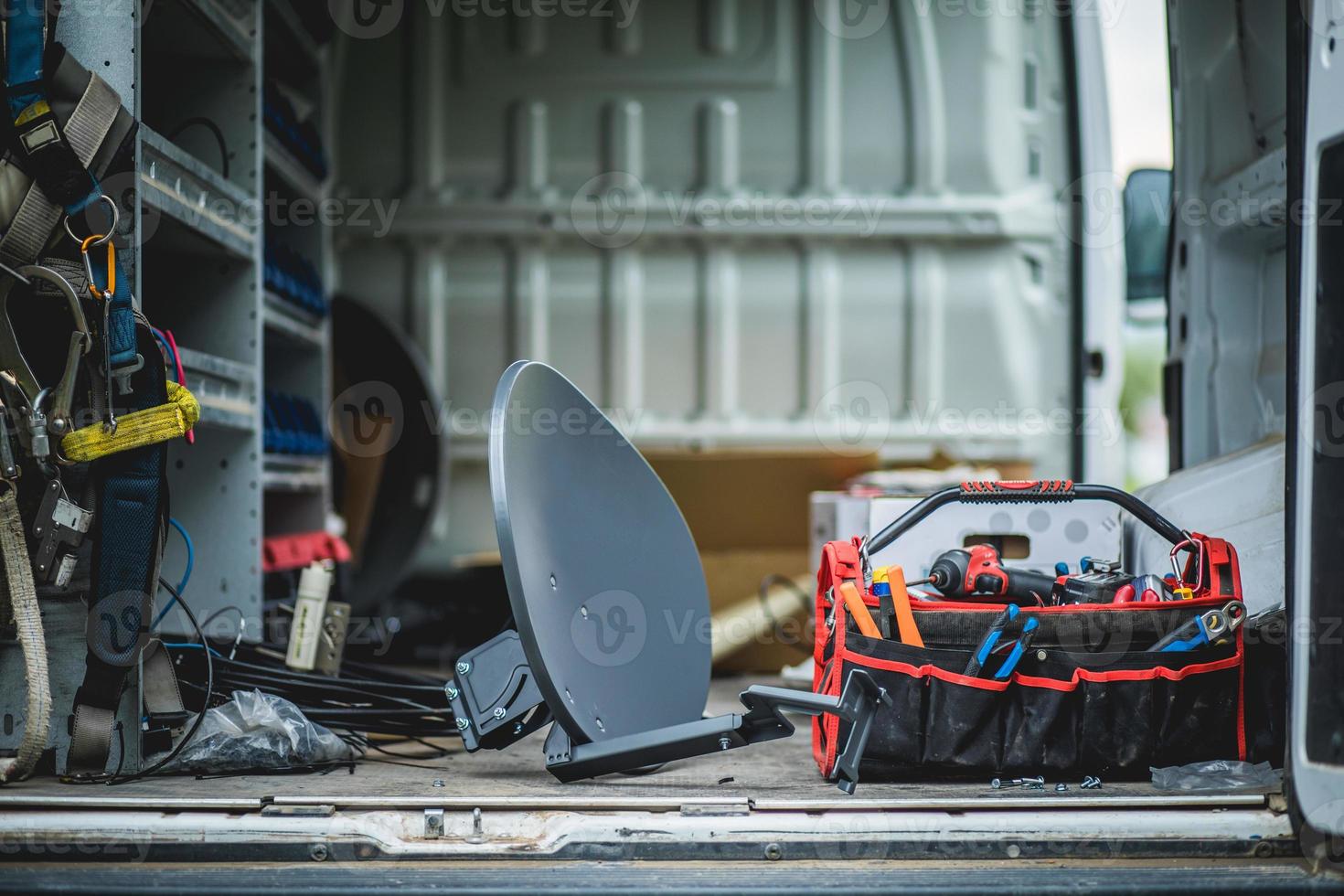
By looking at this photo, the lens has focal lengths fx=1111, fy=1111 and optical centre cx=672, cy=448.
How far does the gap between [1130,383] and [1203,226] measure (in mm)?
24070

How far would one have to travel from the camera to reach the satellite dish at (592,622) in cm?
182

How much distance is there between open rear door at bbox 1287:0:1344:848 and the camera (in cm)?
161

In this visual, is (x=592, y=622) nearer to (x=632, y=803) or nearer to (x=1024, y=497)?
(x=632, y=803)

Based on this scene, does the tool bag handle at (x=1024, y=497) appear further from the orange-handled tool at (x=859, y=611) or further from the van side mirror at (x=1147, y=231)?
the van side mirror at (x=1147, y=231)

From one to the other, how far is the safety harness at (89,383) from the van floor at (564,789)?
0.24m

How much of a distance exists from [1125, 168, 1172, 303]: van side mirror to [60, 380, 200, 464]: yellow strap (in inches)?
103

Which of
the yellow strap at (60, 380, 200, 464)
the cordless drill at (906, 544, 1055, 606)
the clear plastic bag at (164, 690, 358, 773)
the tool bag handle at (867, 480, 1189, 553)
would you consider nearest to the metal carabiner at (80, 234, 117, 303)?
the yellow strap at (60, 380, 200, 464)

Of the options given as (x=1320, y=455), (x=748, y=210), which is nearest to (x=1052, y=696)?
(x=1320, y=455)

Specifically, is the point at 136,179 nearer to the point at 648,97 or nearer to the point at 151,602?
the point at 151,602

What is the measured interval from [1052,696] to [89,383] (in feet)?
5.92

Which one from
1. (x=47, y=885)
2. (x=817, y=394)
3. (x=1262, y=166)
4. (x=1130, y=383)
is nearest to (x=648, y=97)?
(x=817, y=394)

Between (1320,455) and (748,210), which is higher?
(748,210)

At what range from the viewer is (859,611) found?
1978mm

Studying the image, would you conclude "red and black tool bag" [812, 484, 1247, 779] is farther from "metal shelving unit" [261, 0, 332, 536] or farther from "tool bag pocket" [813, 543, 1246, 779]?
"metal shelving unit" [261, 0, 332, 536]
